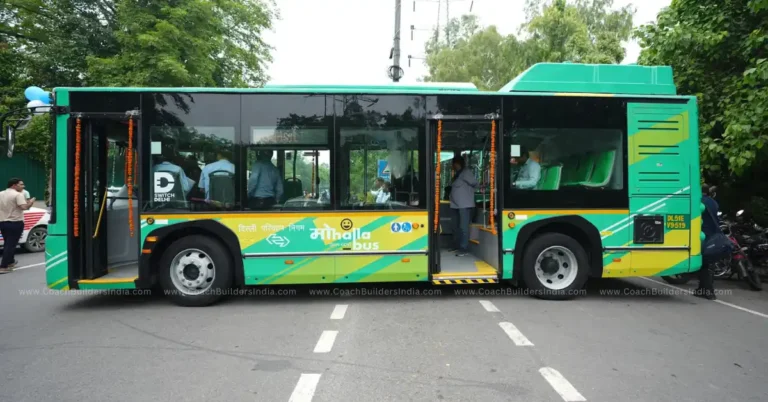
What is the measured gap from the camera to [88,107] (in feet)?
19.9

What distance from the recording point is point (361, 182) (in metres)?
6.33

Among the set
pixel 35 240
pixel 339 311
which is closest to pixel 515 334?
pixel 339 311

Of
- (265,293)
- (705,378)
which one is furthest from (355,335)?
(705,378)

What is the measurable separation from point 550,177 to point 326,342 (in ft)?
12.9

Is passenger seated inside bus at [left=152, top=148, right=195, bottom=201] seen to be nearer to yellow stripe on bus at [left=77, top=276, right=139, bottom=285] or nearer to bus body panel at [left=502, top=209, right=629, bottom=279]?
yellow stripe on bus at [left=77, top=276, right=139, bottom=285]

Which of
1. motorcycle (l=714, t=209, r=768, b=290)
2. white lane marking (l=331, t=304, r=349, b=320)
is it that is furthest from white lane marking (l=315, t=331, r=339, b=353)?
motorcycle (l=714, t=209, r=768, b=290)

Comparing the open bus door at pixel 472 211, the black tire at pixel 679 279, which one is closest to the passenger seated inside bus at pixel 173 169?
the open bus door at pixel 472 211

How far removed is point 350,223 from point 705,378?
13.6 feet

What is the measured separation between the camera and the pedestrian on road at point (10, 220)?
9367mm

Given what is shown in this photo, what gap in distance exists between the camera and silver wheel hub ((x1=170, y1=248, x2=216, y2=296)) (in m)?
6.21

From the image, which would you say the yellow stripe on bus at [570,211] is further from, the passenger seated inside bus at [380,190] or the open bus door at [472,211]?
the passenger seated inside bus at [380,190]

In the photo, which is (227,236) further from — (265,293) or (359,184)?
(359,184)

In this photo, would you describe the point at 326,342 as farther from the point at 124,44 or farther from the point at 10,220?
the point at 124,44

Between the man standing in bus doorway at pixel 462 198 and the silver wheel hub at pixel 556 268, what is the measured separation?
1587mm
